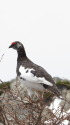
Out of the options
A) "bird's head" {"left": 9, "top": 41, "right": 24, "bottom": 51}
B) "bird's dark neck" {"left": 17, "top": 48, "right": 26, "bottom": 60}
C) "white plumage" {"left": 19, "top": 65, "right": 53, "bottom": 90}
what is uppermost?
"bird's head" {"left": 9, "top": 41, "right": 24, "bottom": 51}

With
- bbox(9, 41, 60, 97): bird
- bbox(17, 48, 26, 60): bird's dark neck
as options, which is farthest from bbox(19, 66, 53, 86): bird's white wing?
bbox(17, 48, 26, 60): bird's dark neck

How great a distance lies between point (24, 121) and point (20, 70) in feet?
11.9

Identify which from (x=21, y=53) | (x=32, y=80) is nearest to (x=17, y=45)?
(x=21, y=53)

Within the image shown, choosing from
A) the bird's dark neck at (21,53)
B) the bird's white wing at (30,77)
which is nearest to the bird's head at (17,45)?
the bird's dark neck at (21,53)

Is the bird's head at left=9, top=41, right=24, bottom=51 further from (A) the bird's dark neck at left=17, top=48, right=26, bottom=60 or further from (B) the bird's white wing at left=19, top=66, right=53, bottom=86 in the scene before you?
(B) the bird's white wing at left=19, top=66, right=53, bottom=86

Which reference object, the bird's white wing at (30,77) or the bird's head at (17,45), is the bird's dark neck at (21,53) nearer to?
the bird's head at (17,45)

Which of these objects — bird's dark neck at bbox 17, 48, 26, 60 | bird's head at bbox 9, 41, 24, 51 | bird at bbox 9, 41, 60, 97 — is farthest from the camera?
bird's dark neck at bbox 17, 48, 26, 60

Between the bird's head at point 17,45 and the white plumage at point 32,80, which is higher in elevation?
the bird's head at point 17,45

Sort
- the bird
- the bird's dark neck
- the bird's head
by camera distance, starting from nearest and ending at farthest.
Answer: the bird < the bird's head < the bird's dark neck

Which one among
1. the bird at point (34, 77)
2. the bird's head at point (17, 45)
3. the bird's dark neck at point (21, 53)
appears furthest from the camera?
the bird's dark neck at point (21, 53)

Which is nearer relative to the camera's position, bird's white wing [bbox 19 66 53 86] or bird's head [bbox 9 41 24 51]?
bird's white wing [bbox 19 66 53 86]

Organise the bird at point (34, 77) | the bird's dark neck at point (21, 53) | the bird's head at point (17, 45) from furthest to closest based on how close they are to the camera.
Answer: the bird's dark neck at point (21, 53) < the bird's head at point (17, 45) < the bird at point (34, 77)

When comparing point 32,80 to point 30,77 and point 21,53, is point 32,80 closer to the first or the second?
point 30,77

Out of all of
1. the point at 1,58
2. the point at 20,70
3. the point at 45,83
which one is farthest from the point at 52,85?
the point at 1,58
